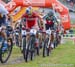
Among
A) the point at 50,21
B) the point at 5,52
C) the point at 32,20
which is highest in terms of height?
the point at 32,20

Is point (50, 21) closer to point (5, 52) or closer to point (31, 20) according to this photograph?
point (31, 20)

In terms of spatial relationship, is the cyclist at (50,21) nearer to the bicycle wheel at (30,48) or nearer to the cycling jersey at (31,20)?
the cycling jersey at (31,20)

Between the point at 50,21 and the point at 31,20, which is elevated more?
the point at 31,20

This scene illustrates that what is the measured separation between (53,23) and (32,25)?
2278mm

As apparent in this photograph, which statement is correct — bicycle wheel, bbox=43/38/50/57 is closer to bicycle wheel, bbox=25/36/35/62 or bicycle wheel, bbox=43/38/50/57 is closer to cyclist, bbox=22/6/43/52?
cyclist, bbox=22/6/43/52

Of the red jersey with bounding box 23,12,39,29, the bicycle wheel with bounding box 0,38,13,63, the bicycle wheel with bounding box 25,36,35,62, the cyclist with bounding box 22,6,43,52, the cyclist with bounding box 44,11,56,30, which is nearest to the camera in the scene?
the bicycle wheel with bounding box 0,38,13,63

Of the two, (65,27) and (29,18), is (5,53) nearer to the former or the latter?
(29,18)

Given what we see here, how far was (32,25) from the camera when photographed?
42.3ft

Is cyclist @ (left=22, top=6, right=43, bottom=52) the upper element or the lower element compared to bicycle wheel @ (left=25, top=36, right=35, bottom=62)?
upper

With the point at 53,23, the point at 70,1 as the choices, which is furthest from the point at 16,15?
the point at 70,1

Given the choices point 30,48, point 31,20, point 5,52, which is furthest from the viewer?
point 31,20

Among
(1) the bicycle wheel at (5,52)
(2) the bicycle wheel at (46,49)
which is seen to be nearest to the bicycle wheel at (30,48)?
(1) the bicycle wheel at (5,52)

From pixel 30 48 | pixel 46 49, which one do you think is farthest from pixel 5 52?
pixel 46 49

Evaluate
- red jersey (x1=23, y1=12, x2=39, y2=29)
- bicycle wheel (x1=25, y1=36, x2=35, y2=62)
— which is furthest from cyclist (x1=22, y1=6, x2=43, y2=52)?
bicycle wheel (x1=25, y1=36, x2=35, y2=62)
